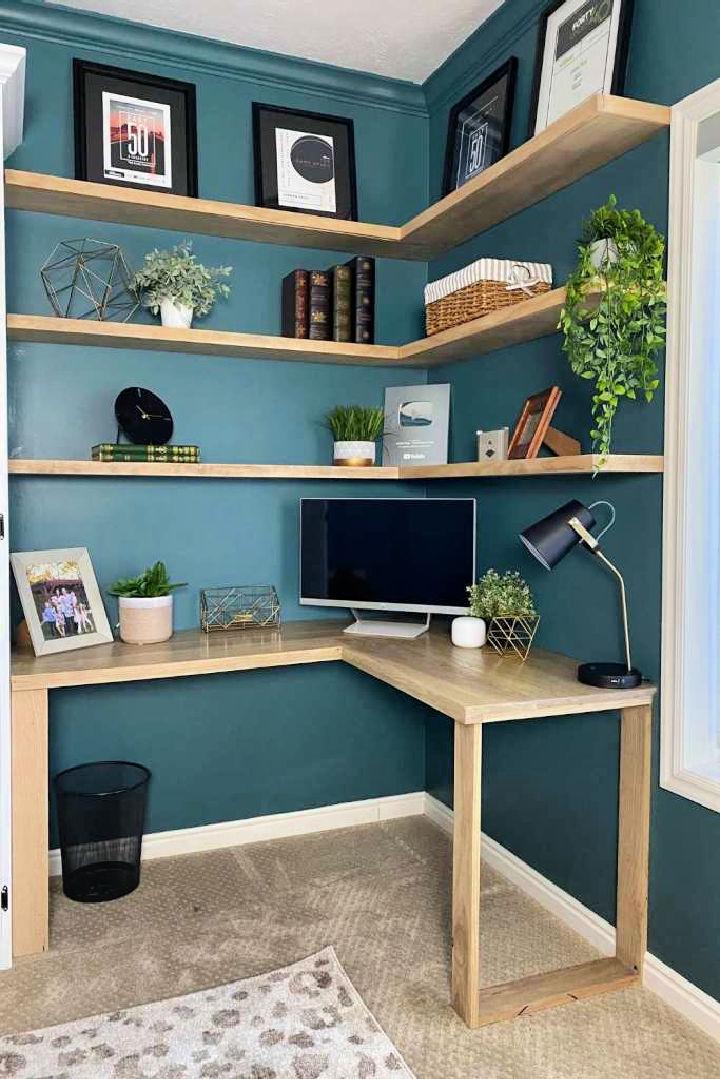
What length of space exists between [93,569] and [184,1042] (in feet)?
4.62

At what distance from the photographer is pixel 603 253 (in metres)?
1.98

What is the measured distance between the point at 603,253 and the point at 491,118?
3.17 feet

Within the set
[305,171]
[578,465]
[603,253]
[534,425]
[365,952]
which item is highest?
[305,171]

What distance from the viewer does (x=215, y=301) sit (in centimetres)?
288

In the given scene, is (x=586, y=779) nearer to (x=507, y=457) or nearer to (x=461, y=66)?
(x=507, y=457)

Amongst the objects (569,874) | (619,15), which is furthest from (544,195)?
(569,874)

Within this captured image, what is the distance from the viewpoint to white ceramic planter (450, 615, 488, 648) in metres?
2.54

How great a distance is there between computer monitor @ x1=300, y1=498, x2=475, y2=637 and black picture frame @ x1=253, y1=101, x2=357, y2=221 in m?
1.00

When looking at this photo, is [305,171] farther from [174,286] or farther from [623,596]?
[623,596]

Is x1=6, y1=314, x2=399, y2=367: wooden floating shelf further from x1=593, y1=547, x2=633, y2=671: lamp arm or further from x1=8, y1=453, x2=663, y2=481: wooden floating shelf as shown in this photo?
x1=593, y1=547, x2=633, y2=671: lamp arm

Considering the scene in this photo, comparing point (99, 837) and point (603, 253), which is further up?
point (603, 253)

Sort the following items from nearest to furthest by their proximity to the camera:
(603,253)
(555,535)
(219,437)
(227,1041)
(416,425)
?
(227,1041)
(603,253)
(555,535)
(219,437)
(416,425)

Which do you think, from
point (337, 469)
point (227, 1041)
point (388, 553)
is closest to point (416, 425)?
point (337, 469)

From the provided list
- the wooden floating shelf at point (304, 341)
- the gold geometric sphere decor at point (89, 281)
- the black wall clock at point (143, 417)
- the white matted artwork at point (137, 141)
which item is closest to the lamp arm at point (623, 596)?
the wooden floating shelf at point (304, 341)
